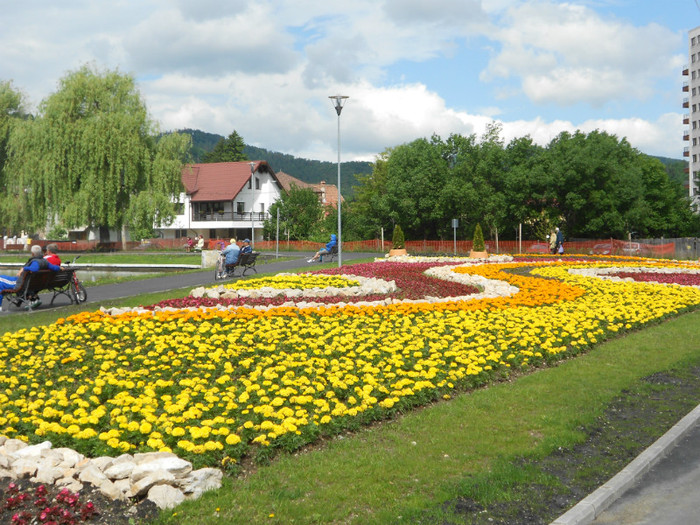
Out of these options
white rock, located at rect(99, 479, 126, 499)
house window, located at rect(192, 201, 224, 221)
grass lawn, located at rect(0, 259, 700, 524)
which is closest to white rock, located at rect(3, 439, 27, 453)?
white rock, located at rect(99, 479, 126, 499)

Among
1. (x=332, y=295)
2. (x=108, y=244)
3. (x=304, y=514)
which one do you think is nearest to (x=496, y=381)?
(x=304, y=514)

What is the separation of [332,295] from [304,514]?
1154cm

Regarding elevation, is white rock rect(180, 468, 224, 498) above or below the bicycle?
below

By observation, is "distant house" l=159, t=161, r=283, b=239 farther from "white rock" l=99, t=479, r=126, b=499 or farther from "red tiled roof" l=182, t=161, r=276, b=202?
"white rock" l=99, t=479, r=126, b=499

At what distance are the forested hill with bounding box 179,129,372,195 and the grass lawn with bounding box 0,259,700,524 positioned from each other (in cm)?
14542

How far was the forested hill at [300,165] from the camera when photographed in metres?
161

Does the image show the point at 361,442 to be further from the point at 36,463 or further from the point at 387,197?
the point at 387,197

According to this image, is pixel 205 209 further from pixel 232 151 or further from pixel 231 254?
pixel 231 254

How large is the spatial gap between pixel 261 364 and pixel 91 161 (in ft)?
146

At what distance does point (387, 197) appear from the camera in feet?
178

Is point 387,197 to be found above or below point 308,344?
above

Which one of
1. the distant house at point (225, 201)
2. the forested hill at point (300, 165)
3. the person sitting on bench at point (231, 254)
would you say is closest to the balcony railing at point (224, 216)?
the distant house at point (225, 201)

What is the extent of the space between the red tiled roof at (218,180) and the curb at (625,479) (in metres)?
68.2

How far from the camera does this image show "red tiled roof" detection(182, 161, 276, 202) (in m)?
73.7
